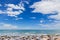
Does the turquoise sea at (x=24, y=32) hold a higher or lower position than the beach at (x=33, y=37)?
higher

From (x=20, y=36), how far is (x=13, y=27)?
5.6 inches

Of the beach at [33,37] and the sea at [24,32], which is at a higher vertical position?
the sea at [24,32]

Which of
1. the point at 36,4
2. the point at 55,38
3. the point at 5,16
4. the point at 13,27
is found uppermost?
the point at 36,4

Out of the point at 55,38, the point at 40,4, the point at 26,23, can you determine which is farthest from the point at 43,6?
the point at 55,38

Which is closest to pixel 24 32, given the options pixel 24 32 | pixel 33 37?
pixel 24 32

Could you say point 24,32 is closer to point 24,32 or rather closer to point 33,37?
point 24,32

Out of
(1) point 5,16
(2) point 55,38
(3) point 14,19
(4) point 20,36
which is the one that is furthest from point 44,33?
(1) point 5,16

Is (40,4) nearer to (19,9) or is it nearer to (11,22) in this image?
(19,9)

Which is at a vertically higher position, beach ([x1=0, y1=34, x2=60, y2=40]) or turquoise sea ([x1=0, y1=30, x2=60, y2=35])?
turquoise sea ([x1=0, y1=30, x2=60, y2=35])

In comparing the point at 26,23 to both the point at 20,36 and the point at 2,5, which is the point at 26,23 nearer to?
the point at 20,36

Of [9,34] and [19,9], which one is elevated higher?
[19,9]

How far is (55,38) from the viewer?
120 cm

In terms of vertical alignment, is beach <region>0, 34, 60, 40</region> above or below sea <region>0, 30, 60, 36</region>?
below

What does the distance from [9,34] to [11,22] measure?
15 cm
